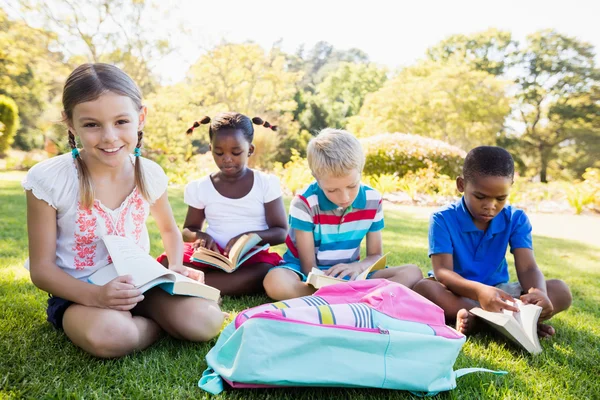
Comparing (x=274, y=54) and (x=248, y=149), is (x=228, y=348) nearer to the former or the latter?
(x=248, y=149)

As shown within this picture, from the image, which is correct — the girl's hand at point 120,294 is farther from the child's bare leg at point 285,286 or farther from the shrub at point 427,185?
the shrub at point 427,185

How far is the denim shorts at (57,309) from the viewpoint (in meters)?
2.07

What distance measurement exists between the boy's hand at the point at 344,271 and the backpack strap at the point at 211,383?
3.56ft

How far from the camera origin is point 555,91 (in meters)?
26.8

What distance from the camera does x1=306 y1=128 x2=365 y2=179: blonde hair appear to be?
8.58 ft

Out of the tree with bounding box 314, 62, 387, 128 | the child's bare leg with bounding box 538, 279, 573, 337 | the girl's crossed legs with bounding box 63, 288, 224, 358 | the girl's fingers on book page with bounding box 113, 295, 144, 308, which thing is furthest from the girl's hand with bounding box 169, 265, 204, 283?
the tree with bounding box 314, 62, 387, 128

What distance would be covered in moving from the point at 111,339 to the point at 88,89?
1012mm

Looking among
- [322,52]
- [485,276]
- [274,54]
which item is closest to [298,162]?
[485,276]

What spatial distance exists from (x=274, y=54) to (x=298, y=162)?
11801 mm

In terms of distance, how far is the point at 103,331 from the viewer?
1.84m

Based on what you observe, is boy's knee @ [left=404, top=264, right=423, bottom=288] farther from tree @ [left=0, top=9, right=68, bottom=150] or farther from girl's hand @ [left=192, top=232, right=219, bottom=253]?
tree @ [left=0, top=9, right=68, bottom=150]

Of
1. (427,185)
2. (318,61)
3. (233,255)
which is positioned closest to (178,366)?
(233,255)

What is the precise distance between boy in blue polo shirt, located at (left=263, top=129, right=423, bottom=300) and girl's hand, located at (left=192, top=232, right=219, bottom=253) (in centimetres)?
47

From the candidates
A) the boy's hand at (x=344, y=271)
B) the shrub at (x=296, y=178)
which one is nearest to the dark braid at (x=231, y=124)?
the boy's hand at (x=344, y=271)
